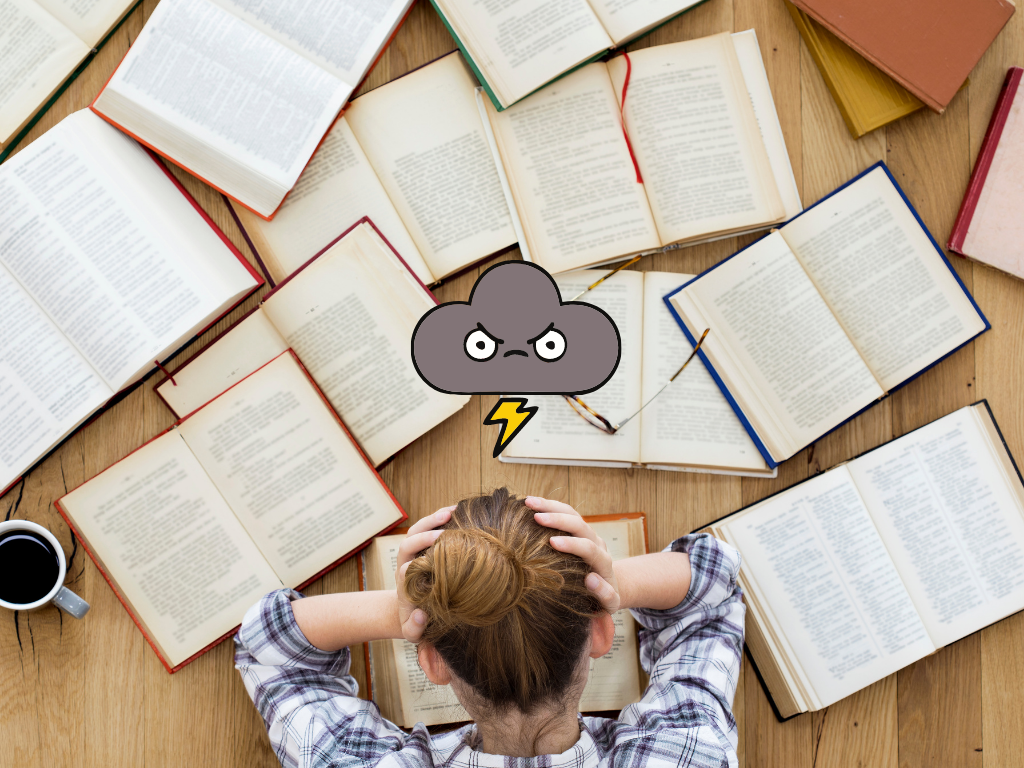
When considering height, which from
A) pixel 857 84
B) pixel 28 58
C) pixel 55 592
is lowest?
pixel 857 84

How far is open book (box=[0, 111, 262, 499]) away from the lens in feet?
3.14

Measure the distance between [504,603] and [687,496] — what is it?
0.57 m

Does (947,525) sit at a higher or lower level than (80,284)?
lower

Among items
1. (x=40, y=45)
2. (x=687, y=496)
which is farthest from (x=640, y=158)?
(x=40, y=45)

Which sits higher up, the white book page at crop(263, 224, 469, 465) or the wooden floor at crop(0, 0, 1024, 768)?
the white book page at crop(263, 224, 469, 465)

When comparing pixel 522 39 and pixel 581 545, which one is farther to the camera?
pixel 522 39

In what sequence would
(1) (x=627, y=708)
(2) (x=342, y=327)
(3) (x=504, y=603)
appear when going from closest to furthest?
1. (3) (x=504, y=603)
2. (1) (x=627, y=708)
3. (2) (x=342, y=327)

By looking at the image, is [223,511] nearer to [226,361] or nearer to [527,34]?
[226,361]

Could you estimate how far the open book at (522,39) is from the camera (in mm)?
1001

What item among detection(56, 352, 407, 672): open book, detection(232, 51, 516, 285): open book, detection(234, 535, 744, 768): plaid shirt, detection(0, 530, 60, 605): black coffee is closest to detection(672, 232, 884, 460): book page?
detection(234, 535, 744, 768): plaid shirt

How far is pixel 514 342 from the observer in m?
0.65

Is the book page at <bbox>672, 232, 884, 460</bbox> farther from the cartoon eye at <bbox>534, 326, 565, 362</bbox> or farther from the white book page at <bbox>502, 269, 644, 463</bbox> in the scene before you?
the cartoon eye at <bbox>534, 326, 565, 362</bbox>

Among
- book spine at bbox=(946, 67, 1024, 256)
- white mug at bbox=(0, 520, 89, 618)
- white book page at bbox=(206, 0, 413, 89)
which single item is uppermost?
white book page at bbox=(206, 0, 413, 89)

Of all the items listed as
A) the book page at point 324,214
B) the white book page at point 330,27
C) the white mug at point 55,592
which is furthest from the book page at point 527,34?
the white mug at point 55,592
